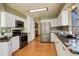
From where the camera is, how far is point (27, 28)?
7.06m

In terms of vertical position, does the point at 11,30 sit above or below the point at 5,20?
below

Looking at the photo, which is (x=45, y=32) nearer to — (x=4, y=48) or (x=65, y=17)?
(x=65, y=17)

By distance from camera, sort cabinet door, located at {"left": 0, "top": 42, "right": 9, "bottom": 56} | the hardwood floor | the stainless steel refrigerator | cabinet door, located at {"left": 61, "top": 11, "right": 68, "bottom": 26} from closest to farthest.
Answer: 1. cabinet door, located at {"left": 0, "top": 42, "right": 9, "bottom": 56}
2. the hardwood floor
3. cabinet door, located at {"left": 61, "top": 11, "right": 68, "bottom": 26}
4. the stainless steel refrigerator

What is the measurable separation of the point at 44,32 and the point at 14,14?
356 cm

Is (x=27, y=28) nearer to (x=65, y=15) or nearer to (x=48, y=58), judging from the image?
(x=65, y=15)

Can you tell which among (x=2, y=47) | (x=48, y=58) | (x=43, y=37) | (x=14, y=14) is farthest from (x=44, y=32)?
(x=48, y=58)

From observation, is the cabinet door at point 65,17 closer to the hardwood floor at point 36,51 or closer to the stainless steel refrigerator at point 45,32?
the hardwood floor at point 36,51

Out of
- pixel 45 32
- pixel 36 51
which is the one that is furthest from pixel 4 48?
pixel 45 32

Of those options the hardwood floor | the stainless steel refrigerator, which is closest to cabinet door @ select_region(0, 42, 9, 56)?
the hardwood floor

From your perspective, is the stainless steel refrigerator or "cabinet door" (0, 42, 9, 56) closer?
"cabinet door" (0, 42, 9, 56)

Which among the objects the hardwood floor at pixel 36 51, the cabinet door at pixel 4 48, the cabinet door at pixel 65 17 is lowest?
the hardwood floor at pixel 36 51

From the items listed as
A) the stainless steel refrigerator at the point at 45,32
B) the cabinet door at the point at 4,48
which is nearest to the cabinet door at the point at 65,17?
the cabinet door at the point at 4,48

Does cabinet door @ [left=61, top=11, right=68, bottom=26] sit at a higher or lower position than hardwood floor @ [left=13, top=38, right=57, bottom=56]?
higher

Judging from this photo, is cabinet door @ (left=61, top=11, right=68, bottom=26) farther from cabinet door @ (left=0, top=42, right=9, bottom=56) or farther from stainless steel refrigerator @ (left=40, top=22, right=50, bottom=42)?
stainless steel refrigerator @ (left=40, top=22, right=50, bottom=42)
